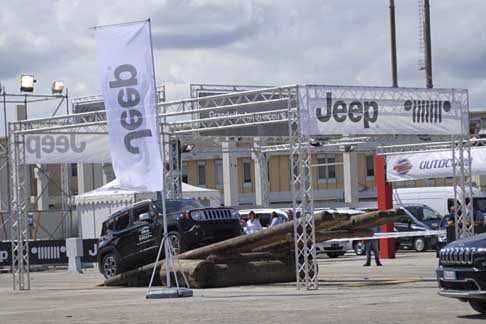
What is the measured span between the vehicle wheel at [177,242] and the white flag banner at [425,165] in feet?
35.2

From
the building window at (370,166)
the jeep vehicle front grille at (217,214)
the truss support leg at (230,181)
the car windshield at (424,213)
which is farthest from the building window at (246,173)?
the jeep vehicle front grille at (217,214)

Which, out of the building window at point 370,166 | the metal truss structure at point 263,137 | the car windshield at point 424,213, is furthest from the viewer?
the building window at point 370,166

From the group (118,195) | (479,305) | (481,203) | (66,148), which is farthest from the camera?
(481,203)

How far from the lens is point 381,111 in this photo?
2314cm

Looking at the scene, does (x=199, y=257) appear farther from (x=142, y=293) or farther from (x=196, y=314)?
(x=196, y=314)

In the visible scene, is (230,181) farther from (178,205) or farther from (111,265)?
(178,205)

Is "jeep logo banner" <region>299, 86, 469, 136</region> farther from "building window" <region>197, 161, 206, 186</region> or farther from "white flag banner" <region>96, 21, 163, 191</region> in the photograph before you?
"building window" <region>197, 161, 206, 186</region>

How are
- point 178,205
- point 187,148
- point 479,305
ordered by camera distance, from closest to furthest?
point 479,305 < point 178,205 < point 187,148

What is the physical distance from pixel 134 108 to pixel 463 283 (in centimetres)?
805

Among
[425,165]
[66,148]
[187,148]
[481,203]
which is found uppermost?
[187,148]

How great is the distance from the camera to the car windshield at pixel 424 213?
4402 centimetres

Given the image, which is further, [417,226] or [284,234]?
[417,226]

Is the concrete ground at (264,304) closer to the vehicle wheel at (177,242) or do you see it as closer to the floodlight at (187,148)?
the vehicle wheel at (177,242)

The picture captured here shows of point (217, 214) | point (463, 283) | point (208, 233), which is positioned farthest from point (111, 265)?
point (463, 283)
